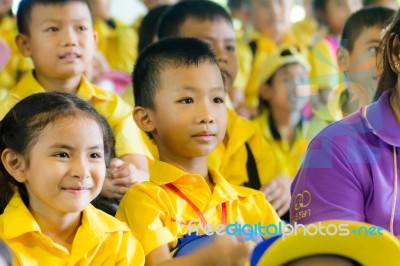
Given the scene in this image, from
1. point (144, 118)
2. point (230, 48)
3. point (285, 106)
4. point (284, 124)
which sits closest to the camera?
point (144, 118)

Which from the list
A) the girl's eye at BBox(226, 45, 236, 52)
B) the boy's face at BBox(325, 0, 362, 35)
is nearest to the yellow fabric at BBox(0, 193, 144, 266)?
the girl's eye at BBox(226, 45, 236, 52)

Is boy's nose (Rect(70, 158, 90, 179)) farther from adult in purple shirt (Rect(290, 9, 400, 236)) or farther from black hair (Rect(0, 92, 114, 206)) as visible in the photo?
adult in purple shirt (Rect(290, 9, 400, 236))

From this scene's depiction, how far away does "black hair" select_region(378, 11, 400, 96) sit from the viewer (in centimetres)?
154

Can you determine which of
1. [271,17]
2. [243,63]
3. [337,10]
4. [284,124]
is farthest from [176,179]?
[271,17]

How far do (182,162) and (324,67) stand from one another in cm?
77

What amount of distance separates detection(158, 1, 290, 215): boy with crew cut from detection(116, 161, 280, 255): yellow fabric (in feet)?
0.54

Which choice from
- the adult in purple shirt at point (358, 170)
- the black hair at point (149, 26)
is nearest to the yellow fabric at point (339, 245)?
the adult in purple shirt at point (358, 170)

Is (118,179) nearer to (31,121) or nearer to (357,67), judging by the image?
(31,121)

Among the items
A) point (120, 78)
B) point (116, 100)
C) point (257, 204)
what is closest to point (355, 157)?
point (257, 204)

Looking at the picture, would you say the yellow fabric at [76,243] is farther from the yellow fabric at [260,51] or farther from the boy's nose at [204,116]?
the yellow fabric at [260,51]

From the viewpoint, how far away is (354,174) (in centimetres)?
148

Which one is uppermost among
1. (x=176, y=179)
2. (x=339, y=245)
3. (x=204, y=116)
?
(x=204, y=116)

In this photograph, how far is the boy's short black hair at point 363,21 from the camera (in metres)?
2.04

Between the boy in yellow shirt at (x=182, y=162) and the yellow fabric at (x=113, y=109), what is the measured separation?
26 cm
